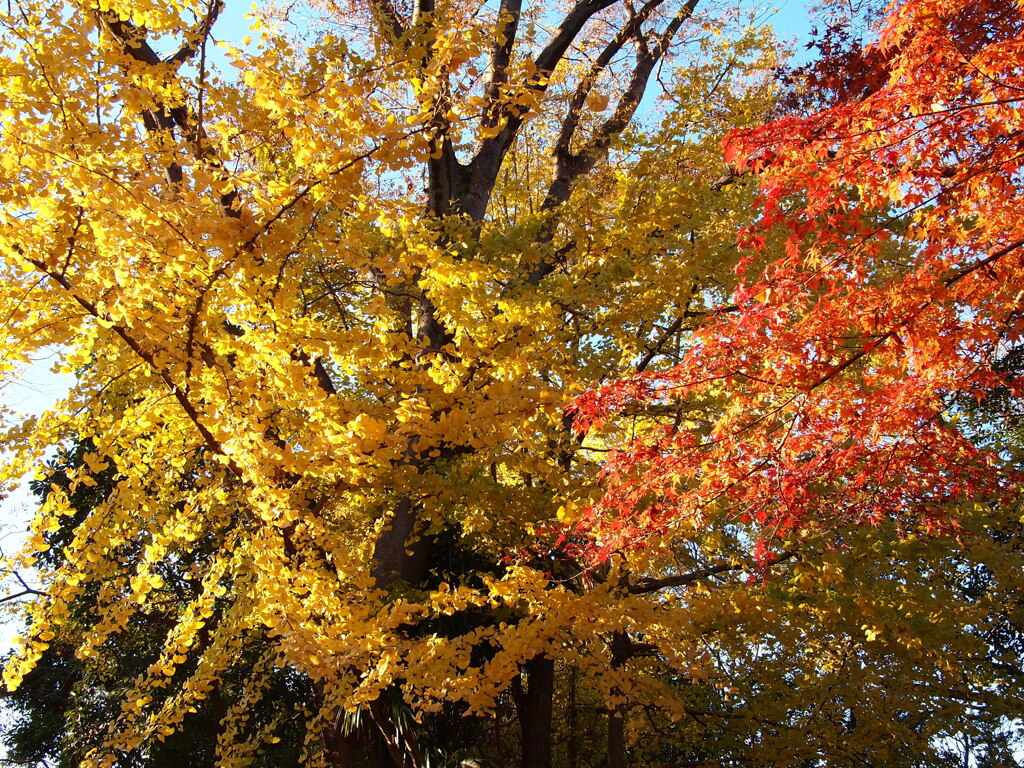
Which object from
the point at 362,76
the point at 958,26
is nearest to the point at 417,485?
the point at 362,76

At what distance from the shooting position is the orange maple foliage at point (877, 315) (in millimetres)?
Answer: 2404

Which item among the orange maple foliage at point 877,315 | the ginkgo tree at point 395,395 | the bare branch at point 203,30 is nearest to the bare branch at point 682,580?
the ginkgo tree at point 395,395

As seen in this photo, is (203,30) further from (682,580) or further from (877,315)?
(682,580)

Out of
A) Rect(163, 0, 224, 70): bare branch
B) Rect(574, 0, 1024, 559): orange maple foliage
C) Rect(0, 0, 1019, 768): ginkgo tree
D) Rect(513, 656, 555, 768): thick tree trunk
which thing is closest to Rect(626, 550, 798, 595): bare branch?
Rect(0, 0, 1019, 768): ginkgo tree

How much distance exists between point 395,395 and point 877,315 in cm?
219

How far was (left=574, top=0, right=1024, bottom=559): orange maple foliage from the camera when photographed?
2404mm

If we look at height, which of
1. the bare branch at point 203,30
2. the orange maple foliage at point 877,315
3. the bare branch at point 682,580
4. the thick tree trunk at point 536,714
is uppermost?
the bare branch at point 203,30

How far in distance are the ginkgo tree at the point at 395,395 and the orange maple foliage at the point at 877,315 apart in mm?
336

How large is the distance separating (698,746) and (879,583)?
14.7 feet

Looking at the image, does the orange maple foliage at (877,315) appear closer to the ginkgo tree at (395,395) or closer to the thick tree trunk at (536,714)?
the ginkgo tree at (395,395)

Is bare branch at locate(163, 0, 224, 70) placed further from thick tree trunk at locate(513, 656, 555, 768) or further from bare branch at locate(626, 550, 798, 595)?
thick tree trunk at locate(513, 656, 555, 768)

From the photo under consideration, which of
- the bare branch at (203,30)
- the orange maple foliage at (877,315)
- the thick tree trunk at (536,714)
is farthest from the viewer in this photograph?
the thick tree trunk at (536,714)

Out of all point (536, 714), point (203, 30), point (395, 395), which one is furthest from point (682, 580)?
point (203, 30)

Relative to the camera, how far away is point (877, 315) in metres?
2.68
